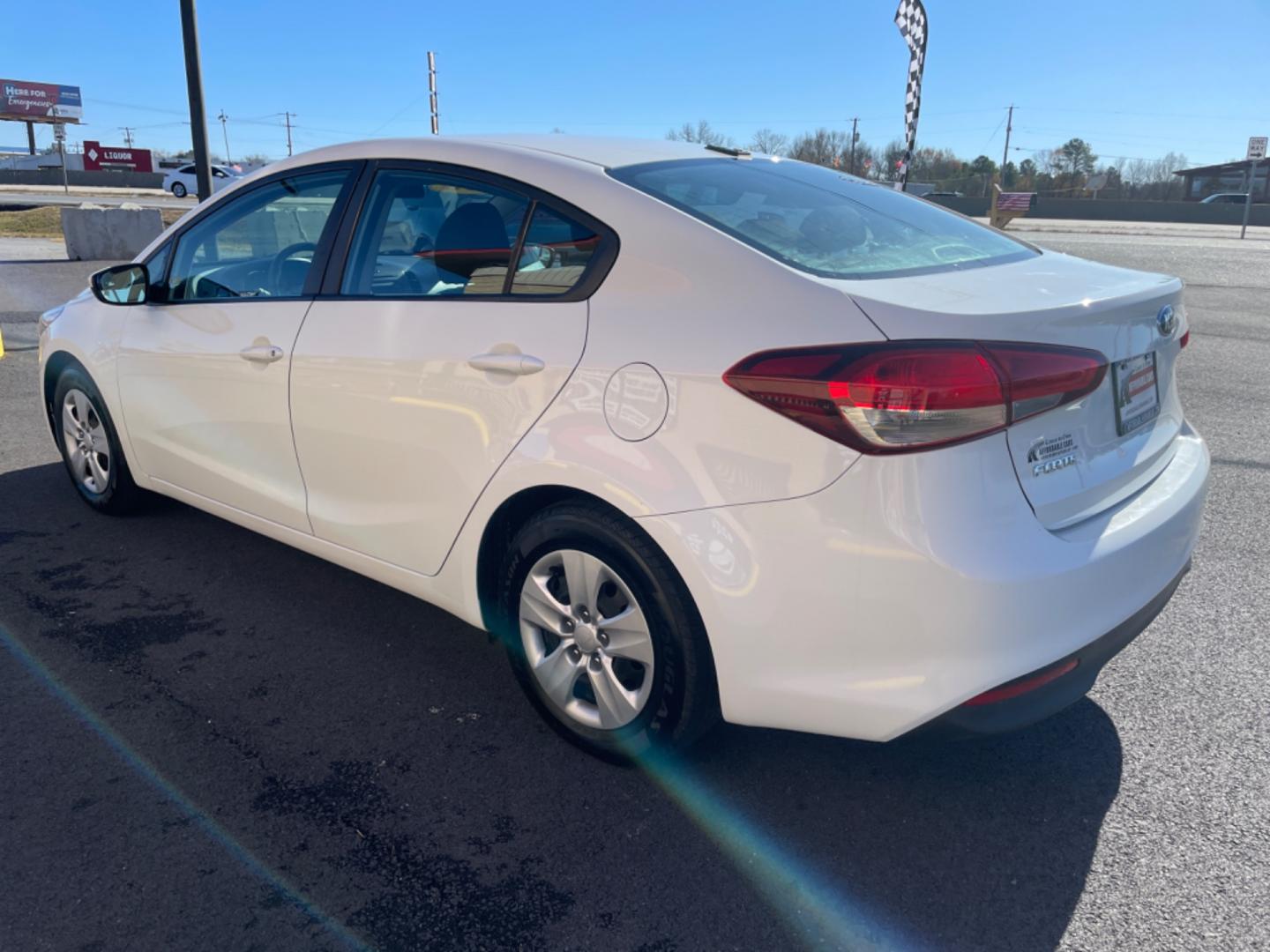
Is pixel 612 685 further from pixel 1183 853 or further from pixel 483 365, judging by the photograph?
pixel 1183 853

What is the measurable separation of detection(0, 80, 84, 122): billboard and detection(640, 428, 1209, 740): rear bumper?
9469 centimetres

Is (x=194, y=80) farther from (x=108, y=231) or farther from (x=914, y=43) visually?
(x=914, y=43)

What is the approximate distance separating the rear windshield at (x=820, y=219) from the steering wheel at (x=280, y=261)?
1395 mm

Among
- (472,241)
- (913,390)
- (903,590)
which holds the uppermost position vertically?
(472,241)

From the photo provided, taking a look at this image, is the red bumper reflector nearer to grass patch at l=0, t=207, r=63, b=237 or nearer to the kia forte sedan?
the kia forte sedan

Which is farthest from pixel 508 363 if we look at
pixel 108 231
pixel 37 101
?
pixel 37 101

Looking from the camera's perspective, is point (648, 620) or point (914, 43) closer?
point (648, 620)

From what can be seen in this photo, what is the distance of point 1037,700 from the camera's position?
216cm

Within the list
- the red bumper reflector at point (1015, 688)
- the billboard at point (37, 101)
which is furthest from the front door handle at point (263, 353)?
the billboard at point (37, 101)

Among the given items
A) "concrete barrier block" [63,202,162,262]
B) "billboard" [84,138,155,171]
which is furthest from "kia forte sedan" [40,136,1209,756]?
"billboard" [84,138,155,171]

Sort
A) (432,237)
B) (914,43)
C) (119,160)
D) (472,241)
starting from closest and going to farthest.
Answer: (472,241), (432,237), (914,43), (119,160)

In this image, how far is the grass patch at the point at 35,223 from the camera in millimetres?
22927

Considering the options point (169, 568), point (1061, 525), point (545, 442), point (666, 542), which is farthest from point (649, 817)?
point (169, 568)

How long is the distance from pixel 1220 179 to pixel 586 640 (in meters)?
89.6
